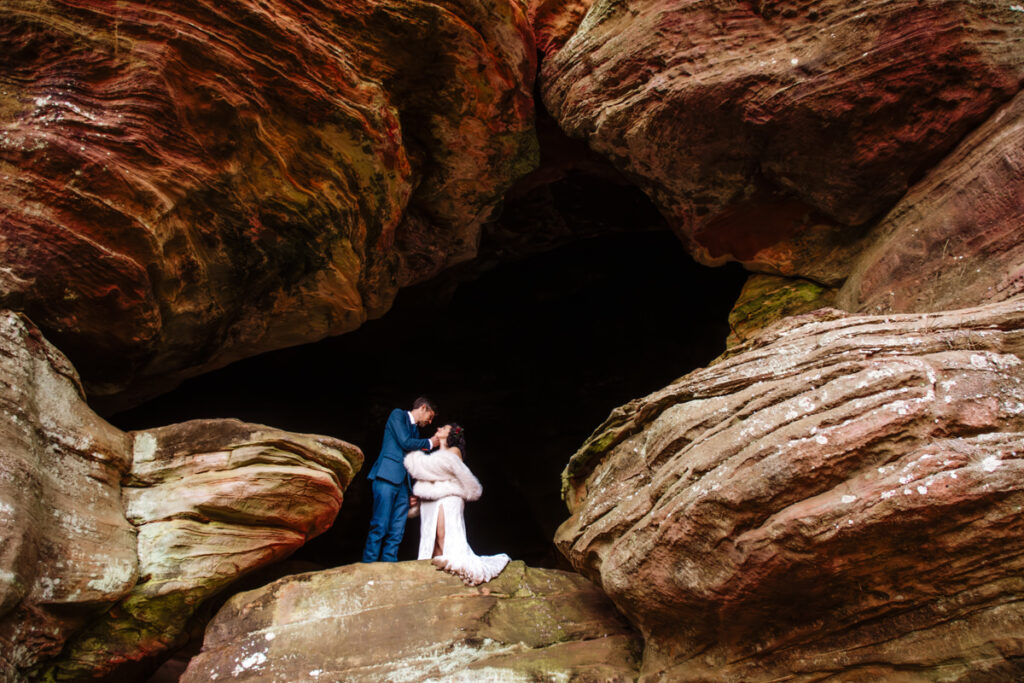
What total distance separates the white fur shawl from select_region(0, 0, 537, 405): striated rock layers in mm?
1857

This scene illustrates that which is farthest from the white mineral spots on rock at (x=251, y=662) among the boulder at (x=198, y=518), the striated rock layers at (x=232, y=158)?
the striated rock layers at (x=232, y=158)

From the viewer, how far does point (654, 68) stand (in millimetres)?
6688

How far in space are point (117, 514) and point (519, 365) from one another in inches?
313

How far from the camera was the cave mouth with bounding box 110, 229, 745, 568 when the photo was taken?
36.4 ft

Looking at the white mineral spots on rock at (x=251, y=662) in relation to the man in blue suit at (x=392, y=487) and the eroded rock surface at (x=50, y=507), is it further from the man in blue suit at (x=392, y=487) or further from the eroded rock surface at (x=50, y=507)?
the man in blue suit at (x=392, y=487)

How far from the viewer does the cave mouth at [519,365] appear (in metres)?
11.1

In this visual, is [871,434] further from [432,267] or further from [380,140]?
[432,267]

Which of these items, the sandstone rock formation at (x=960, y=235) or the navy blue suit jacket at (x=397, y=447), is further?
the navy blue suit jacket at (x=397, y=447)

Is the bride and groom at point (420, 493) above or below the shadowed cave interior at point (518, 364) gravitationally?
below

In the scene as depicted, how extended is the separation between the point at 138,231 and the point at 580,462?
3.96m

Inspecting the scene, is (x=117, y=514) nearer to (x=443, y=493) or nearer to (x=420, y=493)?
(x=420, y=493)

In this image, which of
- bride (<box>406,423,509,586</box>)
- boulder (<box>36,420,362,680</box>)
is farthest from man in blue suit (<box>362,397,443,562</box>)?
boulder (<box>36,420,362,680</box>)

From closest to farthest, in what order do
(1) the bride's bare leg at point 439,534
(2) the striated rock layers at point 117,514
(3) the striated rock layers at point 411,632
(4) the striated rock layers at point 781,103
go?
1. (2) the striated rock layers at point 117,514
2. (3) the striated rock layers at point 411,632
3. (4) the striated rock layers at point 781,103
4. (1) the bride's bare leg at point 439,534

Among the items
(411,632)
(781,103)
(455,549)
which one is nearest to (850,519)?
(411,632)
